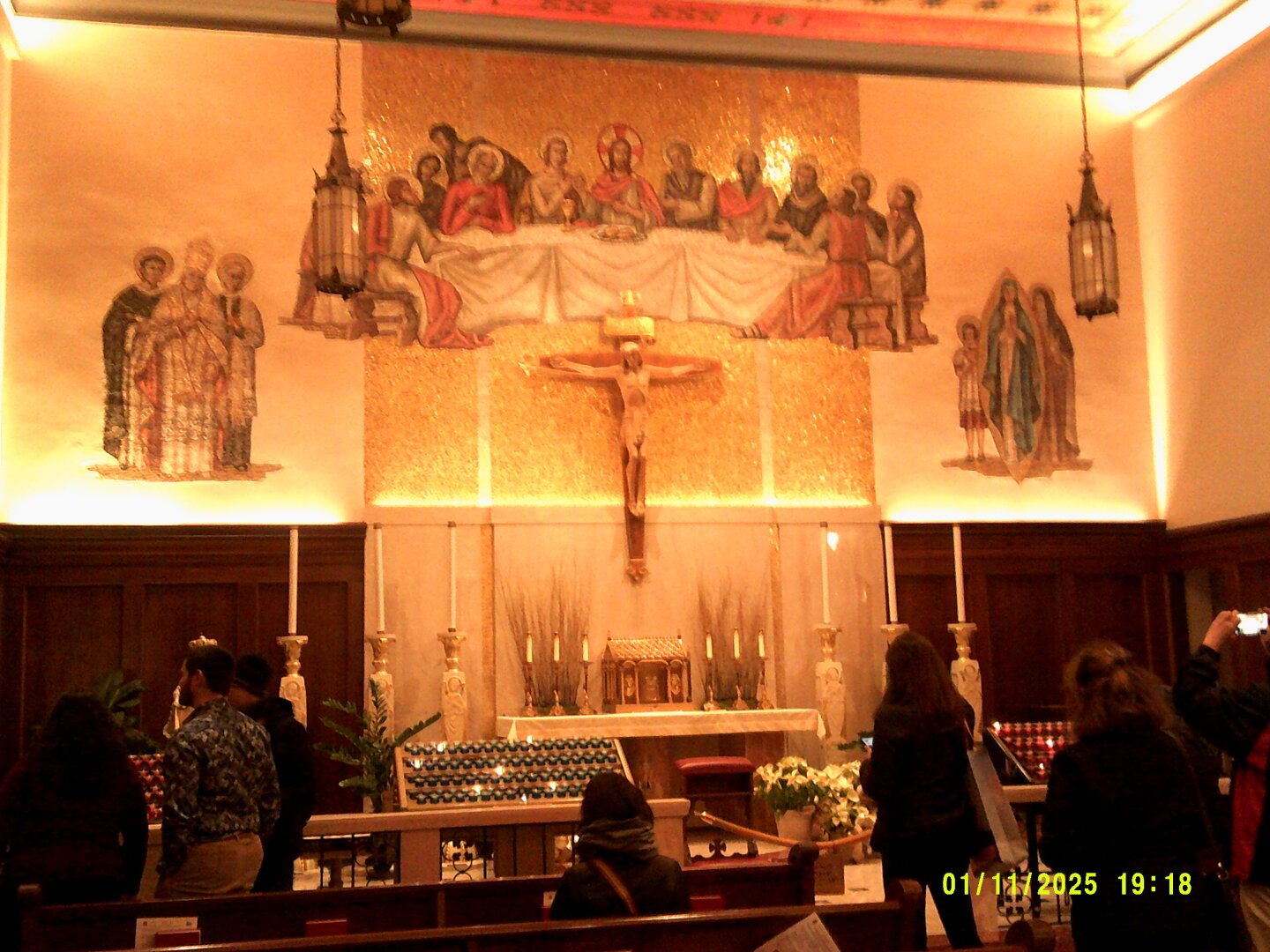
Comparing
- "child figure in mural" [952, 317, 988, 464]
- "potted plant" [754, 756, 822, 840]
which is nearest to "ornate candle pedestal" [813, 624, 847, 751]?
"child figure in mural" [952, 317, 988, 464]

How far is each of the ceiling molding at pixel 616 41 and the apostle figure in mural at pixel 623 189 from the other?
0.86m

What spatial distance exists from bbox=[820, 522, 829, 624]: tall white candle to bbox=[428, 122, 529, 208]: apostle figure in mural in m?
4.09

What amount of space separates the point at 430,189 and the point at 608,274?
1.78 m

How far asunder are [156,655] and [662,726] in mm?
4168

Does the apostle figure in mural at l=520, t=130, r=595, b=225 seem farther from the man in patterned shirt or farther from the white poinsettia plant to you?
the man in patterned shirt

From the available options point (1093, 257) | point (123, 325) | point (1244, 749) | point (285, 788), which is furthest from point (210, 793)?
point (123, 325)

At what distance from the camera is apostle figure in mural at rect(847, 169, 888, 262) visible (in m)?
12.9

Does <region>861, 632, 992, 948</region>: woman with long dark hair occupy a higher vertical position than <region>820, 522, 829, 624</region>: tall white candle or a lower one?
lower

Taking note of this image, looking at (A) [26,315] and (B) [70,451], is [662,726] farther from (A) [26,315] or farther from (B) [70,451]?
(A) [26,315]

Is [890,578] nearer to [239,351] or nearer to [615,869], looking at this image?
[239,351]

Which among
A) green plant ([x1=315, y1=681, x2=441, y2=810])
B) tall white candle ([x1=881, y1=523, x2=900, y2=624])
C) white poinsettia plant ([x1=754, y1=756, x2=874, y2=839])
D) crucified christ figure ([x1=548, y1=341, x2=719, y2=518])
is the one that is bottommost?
white poinsettia plant ([x1=754, y1=756, x2=874, y2=839])

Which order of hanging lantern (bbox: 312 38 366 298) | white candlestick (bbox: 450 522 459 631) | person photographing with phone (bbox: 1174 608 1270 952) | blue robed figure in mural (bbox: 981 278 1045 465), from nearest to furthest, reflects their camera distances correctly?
person photographing with phone (bbox: 1174 608 1270 952) < hanging lantern (bbox: 312 38 366 298) < white candlestick (bbox: 450 522 459 631) < blue robed figure in mural (bbox: 981 278 1045 465)

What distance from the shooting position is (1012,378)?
12945 mm

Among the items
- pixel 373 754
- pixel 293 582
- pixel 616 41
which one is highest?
pixel 616 41
